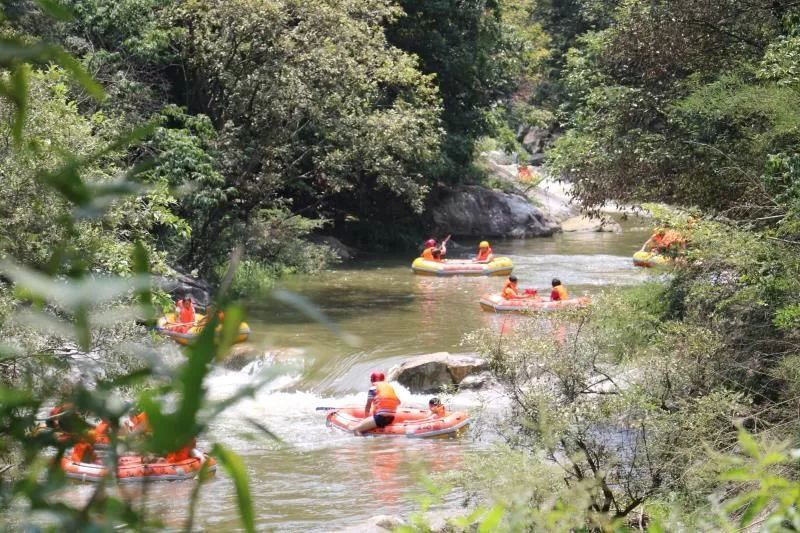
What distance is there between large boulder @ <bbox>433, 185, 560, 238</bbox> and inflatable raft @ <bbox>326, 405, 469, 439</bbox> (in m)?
17.9

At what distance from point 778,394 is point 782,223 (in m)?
1.65

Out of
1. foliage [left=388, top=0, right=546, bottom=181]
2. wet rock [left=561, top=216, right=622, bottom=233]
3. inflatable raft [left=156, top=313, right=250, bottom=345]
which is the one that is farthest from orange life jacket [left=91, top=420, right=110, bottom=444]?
wet rock [left=561, top=216, right=622, bottom=233]

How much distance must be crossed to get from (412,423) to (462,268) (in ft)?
39.3

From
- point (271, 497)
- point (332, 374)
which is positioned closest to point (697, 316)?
point (271, 497)

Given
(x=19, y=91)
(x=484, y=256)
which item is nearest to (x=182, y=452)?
(x=19, y=91)

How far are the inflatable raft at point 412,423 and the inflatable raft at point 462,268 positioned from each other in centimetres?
1085

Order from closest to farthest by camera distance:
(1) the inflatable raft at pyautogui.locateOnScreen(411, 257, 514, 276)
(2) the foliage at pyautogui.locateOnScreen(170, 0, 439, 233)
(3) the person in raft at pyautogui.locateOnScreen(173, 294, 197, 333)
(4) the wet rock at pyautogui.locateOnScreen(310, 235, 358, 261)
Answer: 1. (3) the person in raft at pyautogui.locateOnScreen(173, 294, 197, 333)
2. (2) the foliage at pyautogui.locateOnScreen(170, 0, 439, 233)
3. (1) the inflatable raft at pyautogui.locateOnScreen(411, 257, 514, 276)
4. (4) the wet rock at pyautogui.locateOnScreen(310, 235, 358, 261)

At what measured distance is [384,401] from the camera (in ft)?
50.7

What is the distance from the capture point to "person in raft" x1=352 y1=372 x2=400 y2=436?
1536 cm

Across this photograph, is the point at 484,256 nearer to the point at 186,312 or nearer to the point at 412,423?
the point at 186,312

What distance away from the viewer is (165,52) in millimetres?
22656

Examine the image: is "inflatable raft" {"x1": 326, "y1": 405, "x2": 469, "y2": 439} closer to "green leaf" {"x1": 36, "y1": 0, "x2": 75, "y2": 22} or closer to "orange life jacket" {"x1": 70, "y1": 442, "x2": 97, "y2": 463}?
"orange life jacket" {"x1": 70, "y1": 442, "x2": 97, "y2": 463}

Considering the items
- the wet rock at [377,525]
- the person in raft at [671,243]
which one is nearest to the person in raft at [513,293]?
the person in raft at [671,243]

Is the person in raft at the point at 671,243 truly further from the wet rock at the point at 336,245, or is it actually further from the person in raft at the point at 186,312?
the wet rock at the point at 336,245
